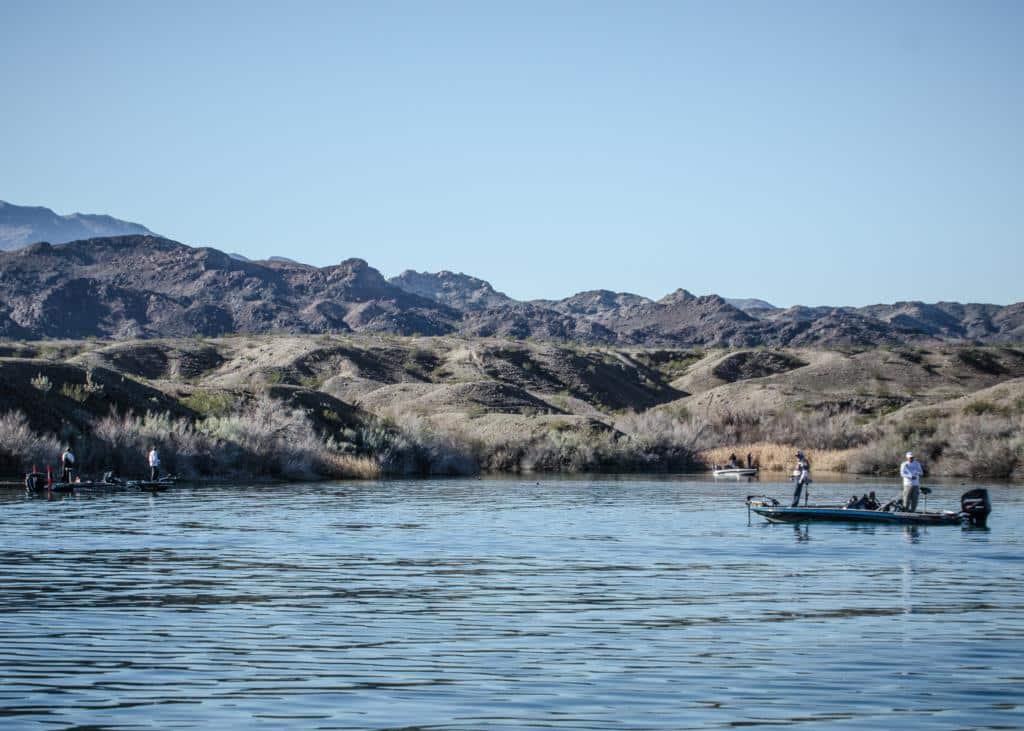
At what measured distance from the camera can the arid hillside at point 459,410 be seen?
2356 inches

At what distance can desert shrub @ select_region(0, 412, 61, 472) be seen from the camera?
5128 cm

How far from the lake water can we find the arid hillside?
23.4 meters

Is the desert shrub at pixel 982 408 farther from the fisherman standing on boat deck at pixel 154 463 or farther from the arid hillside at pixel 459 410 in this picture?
the fisherman standing on boat deck at pixel 154 463

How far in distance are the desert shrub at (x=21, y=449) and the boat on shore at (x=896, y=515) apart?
2742 centimetres

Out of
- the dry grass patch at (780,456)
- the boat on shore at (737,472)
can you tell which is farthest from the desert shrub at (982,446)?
the boat on shore at (737,472)

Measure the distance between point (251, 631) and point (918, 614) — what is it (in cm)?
971

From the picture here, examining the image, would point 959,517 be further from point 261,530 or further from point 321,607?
point 321,607

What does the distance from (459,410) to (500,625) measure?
69295 mm

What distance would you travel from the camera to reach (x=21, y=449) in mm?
51500

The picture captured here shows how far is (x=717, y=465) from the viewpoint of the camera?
72.6 metres

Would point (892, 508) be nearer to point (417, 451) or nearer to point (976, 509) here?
point (976, 509)

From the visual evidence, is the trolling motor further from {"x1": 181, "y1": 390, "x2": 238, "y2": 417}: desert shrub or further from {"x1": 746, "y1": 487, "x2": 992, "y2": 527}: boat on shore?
{"x1": 181, "y1": 390, "x2": 238, "y2": 417}: desert shrub

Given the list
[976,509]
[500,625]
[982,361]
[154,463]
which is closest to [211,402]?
[154,463]

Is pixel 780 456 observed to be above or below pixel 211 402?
below
